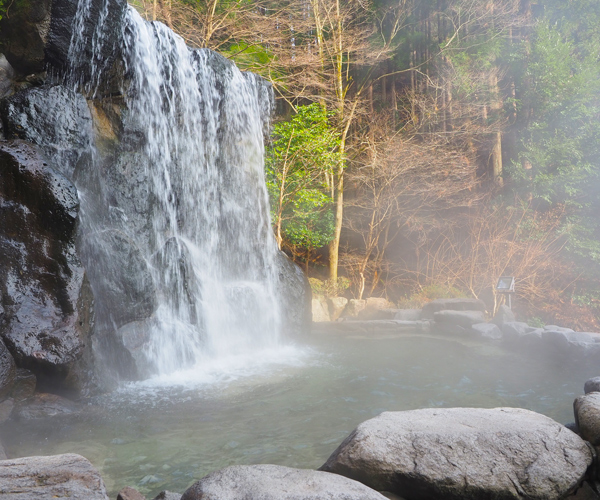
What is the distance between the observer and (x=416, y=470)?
9.36ft

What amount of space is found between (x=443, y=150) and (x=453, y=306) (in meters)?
5.17

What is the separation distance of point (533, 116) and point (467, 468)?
13.9 metres

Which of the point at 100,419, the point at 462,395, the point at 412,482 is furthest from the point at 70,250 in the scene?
the point at 462,395

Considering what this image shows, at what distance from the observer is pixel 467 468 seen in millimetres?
2865

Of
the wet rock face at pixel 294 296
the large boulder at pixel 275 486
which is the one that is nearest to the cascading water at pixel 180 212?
the wet rock face at pixel 294 296

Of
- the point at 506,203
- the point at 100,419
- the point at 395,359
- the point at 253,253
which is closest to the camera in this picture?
the point at 100,419

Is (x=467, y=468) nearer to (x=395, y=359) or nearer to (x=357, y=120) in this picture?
(x=395, y=359)

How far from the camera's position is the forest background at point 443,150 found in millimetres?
12180

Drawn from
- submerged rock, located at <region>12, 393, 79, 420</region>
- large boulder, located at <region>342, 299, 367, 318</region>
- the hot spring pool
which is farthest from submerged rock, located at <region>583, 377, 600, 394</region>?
large boulder, located at <region>342, 299, 367, 318</region>

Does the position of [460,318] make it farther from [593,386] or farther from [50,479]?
[50,479]

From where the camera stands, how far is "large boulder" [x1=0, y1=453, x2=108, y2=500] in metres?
2.35

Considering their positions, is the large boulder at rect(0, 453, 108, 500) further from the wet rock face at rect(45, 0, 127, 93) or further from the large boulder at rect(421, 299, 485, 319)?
the large boulder at rect(421, 299, 485, 319)

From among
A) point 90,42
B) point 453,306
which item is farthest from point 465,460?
point 453,306

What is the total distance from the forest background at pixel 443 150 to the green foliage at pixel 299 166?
50 mm
